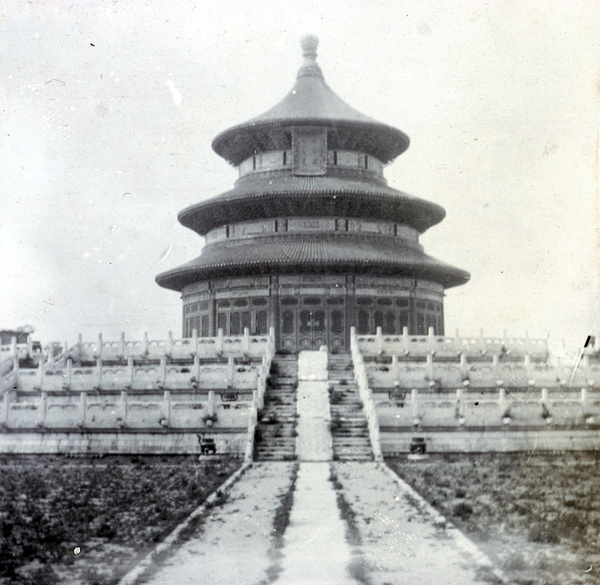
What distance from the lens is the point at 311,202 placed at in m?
43.0

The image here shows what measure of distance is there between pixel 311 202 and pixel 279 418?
19.7 m

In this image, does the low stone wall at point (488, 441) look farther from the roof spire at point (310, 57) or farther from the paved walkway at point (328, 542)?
the roof spire at point (310, 57)

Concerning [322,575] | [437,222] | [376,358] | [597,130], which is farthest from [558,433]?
[437,222]

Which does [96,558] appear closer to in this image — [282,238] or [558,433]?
[558,433]

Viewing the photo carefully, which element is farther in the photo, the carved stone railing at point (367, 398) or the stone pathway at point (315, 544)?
the carved stone railing at point (367, 398)

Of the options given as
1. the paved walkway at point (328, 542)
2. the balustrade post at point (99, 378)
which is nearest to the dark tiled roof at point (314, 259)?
the balustrade post at point (99, 378)

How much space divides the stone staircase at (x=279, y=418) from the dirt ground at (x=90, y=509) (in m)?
1.15

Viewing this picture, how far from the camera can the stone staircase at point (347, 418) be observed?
22.6 m

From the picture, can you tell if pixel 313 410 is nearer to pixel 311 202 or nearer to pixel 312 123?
pixel 311 202

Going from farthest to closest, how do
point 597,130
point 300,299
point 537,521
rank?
1. point 300,299
2. point 597,130
3. point 537,521

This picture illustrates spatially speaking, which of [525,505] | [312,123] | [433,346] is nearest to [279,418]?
[433,346]

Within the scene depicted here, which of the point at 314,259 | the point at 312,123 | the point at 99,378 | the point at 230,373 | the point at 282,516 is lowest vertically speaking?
the point at 282,516

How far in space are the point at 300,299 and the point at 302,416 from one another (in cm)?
1690

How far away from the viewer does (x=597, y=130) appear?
1647 centimetres
